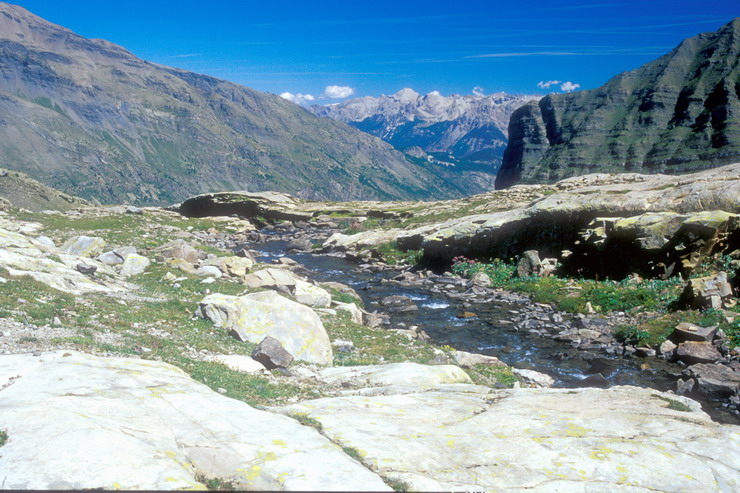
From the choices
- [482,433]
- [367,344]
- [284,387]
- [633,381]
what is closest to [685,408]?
[482,433]

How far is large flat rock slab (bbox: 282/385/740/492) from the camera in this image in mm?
7562

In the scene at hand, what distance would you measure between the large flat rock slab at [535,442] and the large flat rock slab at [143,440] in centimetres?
116

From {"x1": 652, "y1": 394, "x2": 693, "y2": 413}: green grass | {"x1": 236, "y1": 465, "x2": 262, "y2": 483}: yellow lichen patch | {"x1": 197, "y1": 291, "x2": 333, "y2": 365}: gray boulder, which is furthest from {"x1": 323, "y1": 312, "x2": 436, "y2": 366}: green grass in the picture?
{"x1": 236, "y1": 465, "x2": 262, "y2": 483}: yellow lichen patch

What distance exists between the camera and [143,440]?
7074mm

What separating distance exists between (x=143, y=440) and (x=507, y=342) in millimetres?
24662

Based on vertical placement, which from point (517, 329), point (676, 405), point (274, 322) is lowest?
point (517, 329)

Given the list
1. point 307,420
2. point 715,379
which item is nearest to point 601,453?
point 307,420

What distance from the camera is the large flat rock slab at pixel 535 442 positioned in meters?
7.56

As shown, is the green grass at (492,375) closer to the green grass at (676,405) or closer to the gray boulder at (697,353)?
the green grass at (676,405)

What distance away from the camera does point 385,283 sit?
152ft

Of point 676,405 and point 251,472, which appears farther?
point 676,405

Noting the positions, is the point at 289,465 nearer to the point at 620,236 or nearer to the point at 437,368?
the point at 437,368

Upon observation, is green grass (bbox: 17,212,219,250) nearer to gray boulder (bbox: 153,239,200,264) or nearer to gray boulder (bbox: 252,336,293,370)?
gray boulder (bbox: 153,239,200,264)

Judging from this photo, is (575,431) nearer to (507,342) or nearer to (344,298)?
(507,342)
